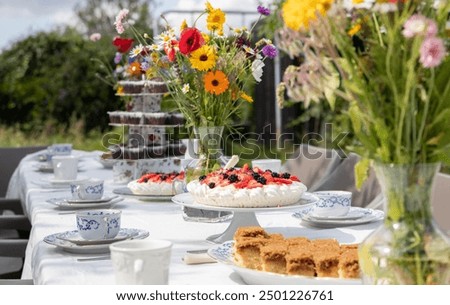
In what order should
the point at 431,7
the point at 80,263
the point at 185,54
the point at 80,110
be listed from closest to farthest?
the point at 431,7
the point at 80,263
the point at 185,54
the point at 80,110

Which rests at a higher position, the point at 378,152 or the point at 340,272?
the point at 378,152

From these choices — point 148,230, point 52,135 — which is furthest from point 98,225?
point 52,135

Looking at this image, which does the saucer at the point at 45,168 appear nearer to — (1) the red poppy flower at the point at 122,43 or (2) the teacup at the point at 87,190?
(1) the red poppy flower at the point at 122,43

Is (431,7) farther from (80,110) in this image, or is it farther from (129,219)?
(80,110)

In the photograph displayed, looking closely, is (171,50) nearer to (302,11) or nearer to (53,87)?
(302,11)

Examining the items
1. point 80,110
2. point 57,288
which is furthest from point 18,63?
point 57,288

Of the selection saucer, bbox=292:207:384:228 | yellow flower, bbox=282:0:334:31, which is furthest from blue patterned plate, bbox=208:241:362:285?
saucer, bbox=292:207:384:228

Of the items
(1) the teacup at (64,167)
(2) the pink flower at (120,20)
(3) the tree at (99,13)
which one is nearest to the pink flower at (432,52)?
(2) the pink flower at (120,20)

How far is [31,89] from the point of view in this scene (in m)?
11.8

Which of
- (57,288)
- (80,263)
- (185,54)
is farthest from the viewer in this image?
(185,54)

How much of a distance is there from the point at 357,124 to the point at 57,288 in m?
0.80

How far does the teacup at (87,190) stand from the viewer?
9.63 feet

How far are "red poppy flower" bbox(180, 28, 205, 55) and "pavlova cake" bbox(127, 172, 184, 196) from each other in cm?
63

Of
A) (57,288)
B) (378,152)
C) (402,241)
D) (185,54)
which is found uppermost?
(185,54)
